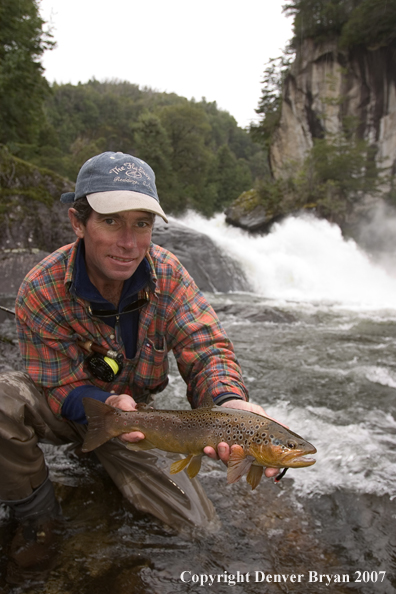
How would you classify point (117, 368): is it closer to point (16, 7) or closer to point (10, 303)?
point (10, 303)

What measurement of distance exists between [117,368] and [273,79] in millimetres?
39542

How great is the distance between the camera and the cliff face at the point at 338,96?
95.0 ft

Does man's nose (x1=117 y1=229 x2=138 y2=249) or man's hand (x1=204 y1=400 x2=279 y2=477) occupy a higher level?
man's nose (x1=117 y1=229 x2=138 y2=249)

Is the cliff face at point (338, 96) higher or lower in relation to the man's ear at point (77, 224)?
higher

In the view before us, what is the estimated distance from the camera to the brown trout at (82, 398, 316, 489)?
1.93m

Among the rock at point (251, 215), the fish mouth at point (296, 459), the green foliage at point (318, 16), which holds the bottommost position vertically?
the fish mouth at point (296, 459)

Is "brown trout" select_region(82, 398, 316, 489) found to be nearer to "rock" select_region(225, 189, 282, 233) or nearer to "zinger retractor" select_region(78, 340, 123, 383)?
"zinger retractor" select_region(78, 340, 123, 383)

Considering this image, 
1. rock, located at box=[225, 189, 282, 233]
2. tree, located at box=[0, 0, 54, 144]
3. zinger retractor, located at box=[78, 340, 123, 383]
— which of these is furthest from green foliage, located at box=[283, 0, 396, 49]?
zinger retractor, located at box=[78, 340, 123, 383]

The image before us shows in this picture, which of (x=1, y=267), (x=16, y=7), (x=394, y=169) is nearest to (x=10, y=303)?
(x=1, y=267)

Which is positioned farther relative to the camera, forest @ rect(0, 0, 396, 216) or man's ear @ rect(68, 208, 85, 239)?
forest @ rect(0, 0, 396, 216)

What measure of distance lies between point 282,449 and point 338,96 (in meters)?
33.1

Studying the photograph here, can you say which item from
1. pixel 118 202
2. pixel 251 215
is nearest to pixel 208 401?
pixel 118 202

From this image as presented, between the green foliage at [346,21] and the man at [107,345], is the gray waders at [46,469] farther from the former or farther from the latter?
the green foliage at [346,21]

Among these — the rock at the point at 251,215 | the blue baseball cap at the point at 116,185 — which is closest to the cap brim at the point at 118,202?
the blue baseball cap at the point at 116,185
